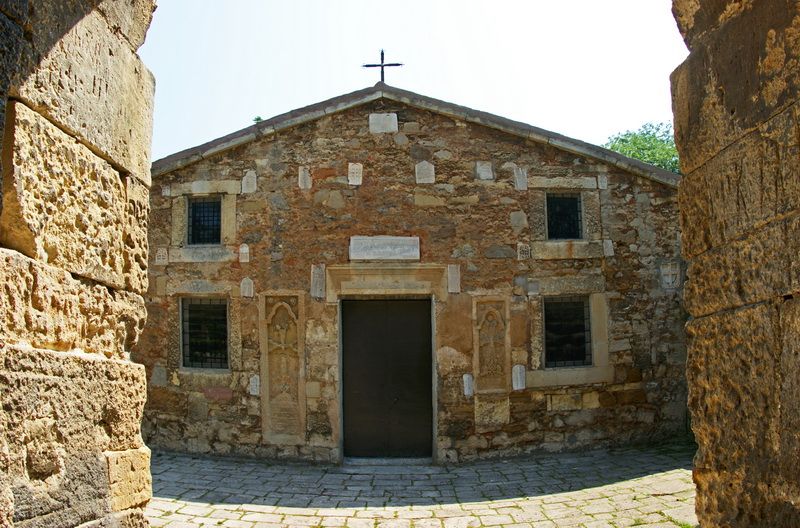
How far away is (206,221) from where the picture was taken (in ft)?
27.3

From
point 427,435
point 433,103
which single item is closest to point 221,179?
point 433,103

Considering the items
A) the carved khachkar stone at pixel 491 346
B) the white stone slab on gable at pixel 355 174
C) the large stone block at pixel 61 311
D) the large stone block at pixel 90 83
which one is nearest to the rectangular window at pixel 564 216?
the carved khachkar stone at pixel 491 346

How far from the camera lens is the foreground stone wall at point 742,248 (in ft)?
6.38

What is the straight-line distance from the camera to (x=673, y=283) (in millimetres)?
8469

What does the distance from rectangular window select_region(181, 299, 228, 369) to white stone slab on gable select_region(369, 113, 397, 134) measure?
3125 millimetres

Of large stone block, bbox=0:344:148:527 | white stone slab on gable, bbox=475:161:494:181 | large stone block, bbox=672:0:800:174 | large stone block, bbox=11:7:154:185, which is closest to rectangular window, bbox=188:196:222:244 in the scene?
white stone slab on gable, bbox=475:161:494:181

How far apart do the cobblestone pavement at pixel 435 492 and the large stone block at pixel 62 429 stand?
11.7 feet

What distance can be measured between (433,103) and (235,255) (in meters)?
3.39

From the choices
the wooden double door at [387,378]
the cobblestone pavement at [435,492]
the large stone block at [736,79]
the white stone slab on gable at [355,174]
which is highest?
the white stone slab on gable at [355,174]

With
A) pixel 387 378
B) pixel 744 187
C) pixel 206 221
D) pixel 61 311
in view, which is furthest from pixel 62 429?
pixel 206 221

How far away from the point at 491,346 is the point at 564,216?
213 cm

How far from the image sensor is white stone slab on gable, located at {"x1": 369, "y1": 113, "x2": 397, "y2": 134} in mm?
8094

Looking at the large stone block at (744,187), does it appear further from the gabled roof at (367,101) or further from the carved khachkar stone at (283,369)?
the carved khachkar stone at (283,369)

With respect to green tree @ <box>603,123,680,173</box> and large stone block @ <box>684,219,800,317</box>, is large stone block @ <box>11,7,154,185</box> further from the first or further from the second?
green tree @ <box>603,123,680,173</box>
